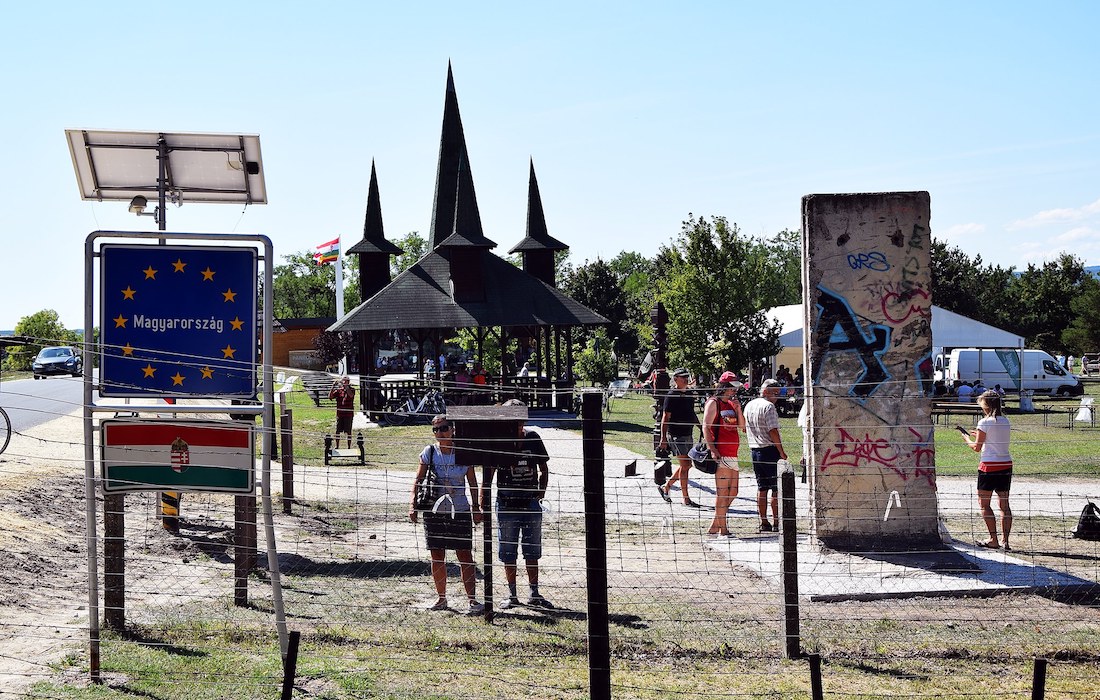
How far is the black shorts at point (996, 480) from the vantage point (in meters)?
10.2

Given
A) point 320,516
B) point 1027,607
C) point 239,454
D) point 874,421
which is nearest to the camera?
point 239,454

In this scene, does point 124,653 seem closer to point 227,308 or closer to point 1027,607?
point 227,308

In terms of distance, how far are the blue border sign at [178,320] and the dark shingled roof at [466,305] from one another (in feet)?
78.4

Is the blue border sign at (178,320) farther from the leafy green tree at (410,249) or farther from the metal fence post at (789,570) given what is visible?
the leafy green tree at (410,249)

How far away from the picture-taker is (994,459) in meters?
10.2

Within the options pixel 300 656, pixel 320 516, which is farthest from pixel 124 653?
pixel 320 516

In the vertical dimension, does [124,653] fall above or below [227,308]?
below

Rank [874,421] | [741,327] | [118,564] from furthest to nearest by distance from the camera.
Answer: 1. [741,327]
2. [874,421]
3. [118,564]

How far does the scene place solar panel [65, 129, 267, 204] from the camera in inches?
299

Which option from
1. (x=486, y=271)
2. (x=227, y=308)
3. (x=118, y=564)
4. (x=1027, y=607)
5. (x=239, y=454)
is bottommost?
(x=1027, y=607)

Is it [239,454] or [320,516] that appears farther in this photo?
[320,516]

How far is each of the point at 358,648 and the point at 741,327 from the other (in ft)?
91.8

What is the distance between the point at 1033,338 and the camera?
63.5 meters

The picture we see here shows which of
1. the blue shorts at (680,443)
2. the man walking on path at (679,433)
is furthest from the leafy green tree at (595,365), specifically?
the blue shorts at (680,443)
